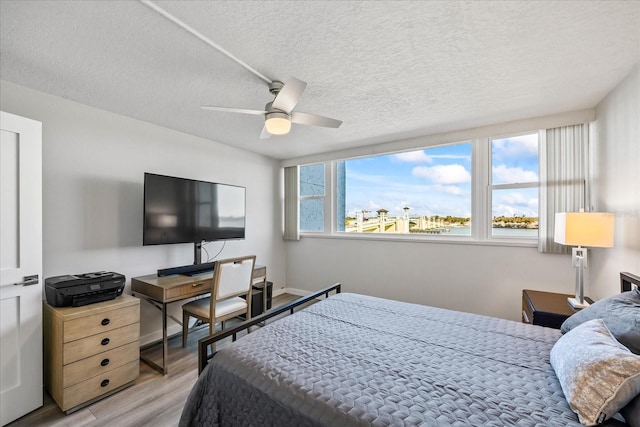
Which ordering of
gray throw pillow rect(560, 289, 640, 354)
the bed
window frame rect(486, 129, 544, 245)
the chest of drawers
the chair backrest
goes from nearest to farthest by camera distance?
the bed
gray throw pillow rect(560, 289, 640, 354)
the chest of drawers
the chair backrest
window frame rect(486, 129, 544, 245)

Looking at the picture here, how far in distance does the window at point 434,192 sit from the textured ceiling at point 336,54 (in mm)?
641

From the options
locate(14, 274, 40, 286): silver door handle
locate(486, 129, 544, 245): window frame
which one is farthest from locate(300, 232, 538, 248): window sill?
locate(14, 274, 40, 286): silver door handle

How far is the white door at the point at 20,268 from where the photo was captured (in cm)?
176

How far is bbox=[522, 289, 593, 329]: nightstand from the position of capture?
6.77ft

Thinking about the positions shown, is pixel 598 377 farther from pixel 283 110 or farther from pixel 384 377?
pixel 283 110

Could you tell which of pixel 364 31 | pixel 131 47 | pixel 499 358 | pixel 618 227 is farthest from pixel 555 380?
pixel 131 47

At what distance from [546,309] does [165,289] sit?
3.16 meters

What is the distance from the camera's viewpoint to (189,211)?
2.97 metres

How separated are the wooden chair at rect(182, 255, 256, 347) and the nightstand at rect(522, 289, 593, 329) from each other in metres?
2.53

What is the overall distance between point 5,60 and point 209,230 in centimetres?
201

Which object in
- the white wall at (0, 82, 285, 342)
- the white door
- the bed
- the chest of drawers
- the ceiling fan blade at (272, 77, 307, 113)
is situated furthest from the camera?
the white wall at (0, 82, 285, 342)

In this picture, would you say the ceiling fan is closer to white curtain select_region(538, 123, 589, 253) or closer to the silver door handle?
the silver door handle

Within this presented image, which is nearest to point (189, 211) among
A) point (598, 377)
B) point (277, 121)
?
point (277, 121)

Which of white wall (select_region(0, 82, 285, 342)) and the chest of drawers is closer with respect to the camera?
the chest of drawers
